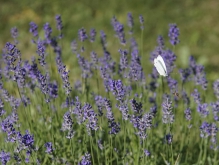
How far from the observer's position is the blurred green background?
8.71 meters

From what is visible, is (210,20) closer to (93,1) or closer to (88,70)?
(93,1)

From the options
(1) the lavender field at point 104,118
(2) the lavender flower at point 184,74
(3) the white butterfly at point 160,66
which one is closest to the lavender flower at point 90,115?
(1) the lavender field at point 104,118

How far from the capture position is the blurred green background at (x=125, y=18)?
871 centimetres

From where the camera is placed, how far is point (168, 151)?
4.16 meters

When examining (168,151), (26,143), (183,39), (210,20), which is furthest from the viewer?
(210,20)


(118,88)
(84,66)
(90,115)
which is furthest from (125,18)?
(90,115)

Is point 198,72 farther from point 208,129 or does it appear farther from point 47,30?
point 47,30

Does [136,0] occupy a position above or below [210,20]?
above

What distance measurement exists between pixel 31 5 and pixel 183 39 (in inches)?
160

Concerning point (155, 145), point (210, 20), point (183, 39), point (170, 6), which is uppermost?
point (170, 6)

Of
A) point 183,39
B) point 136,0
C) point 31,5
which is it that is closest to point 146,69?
point 183,39

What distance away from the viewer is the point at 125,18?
9727mm

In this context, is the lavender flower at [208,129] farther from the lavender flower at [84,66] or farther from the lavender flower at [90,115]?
the lavender flower at [84,66]

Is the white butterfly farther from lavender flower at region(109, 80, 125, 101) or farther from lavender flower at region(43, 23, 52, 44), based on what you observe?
lavender flower at region(43, 23, 52, 44)
